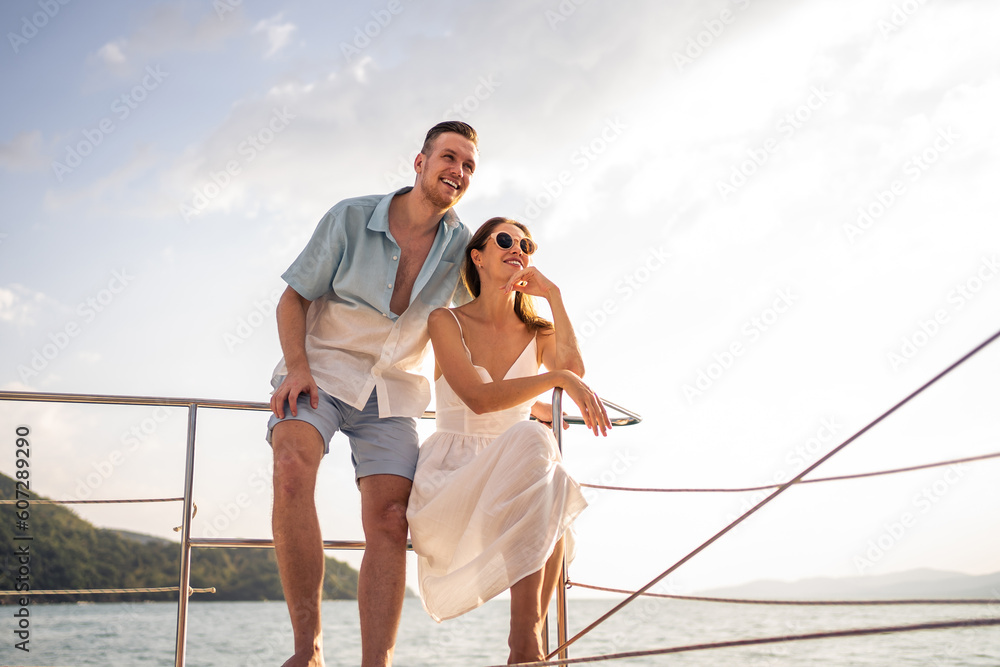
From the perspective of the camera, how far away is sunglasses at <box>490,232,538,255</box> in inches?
98.0

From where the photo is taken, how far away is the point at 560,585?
199 centimetres

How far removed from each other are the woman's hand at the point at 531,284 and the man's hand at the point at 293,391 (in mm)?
682

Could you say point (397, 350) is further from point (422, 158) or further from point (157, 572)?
point (157, 572)

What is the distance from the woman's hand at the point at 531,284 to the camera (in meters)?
2.42

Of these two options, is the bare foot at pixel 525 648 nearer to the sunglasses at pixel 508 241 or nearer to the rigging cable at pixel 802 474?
the rigging cable at pixel 802 474

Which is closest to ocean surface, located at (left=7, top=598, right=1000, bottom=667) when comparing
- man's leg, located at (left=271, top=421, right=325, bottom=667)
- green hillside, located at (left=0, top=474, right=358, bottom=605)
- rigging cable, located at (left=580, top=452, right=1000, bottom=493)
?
green hillside, located at (left=0, top=474, right=358, bottom=605)

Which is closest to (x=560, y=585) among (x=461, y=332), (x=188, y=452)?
(x=461, y=332)

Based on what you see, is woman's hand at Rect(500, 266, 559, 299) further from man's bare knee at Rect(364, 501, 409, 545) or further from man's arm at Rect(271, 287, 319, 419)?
man's bare knee at Rect(364, 501, 409, 545)

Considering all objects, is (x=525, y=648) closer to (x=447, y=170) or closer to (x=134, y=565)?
(x=447, y=170)

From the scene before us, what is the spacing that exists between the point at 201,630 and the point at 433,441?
27490 millimetres

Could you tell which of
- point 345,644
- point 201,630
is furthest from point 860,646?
point 201,630

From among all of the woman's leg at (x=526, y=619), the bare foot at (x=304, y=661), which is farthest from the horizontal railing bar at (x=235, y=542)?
the woman's leg at (x=526, y=619)

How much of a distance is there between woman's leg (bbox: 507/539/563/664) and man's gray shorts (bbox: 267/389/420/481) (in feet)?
1.86

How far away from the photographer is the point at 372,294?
7.87 feet
